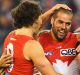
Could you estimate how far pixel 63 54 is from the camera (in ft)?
15.6

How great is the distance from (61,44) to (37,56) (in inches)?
38.1

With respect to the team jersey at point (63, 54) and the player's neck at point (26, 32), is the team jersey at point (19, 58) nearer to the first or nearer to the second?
the player's neck at point (26, 32)

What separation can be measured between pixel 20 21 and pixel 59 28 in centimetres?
74

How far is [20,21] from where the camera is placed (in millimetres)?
4148

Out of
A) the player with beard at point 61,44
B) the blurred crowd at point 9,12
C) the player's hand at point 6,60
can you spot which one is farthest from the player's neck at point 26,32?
the blurred crowd at point 9,12

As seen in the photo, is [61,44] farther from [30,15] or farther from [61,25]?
[30,15]

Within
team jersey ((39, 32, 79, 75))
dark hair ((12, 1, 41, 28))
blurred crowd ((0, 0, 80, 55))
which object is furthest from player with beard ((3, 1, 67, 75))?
blurred crowd ((0, 0, 80, 55))

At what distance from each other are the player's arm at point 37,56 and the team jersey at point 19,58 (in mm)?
56

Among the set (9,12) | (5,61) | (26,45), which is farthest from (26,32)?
(9,12)

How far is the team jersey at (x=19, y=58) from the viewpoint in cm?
399

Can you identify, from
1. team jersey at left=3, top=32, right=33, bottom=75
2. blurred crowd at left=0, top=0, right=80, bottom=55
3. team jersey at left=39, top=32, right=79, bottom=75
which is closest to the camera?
team jersey at left=3, top=32, right=33, bottom=75

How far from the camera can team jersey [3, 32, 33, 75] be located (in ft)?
13.1

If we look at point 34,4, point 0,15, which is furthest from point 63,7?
point 0,15

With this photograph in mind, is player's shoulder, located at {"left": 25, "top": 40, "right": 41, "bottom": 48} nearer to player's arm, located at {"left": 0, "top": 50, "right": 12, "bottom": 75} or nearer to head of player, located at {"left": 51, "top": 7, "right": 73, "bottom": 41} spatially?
player's arm, located at {"left": 0, "top": 50, "right": 12, "bottom": 75}
